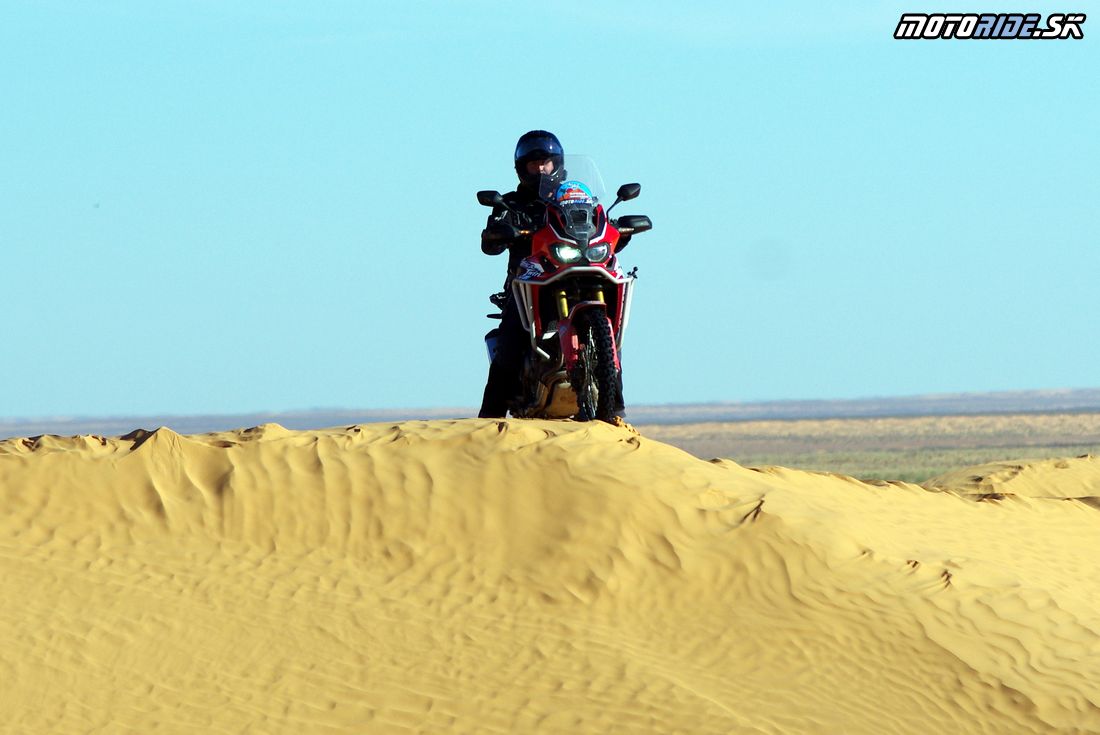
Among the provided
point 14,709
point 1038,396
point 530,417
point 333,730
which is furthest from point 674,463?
point 1038,396

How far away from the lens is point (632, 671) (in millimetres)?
8750

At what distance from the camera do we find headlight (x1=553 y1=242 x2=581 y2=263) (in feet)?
38.6

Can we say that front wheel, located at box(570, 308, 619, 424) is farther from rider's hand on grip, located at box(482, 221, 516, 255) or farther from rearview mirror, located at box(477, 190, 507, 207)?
rearview mirror, located at box(477, 190, 507, 207)

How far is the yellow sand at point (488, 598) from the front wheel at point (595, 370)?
23.4 inches

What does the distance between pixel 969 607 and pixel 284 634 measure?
405cm

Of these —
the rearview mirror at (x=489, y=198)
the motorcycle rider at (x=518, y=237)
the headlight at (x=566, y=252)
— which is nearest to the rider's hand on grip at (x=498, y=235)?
the motorcycle rider at (x=518, y=237)

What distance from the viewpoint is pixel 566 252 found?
11.8 meters

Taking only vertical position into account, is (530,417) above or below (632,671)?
above

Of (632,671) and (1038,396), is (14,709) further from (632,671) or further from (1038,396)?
(1038,396)

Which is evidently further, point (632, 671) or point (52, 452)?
point (52, 452)

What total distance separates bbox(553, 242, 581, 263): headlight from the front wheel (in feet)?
1.30

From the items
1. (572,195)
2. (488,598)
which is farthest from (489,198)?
(488,598)

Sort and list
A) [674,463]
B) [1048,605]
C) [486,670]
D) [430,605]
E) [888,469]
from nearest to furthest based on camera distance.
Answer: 1. [486,670]
2. [430,605]
3. [1048,605]
4. [674,463]
5. [888,469]

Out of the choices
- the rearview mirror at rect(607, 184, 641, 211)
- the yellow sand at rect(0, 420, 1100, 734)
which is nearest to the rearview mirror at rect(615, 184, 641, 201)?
the rearview mirror at rect(607, 184, 641, 211)
